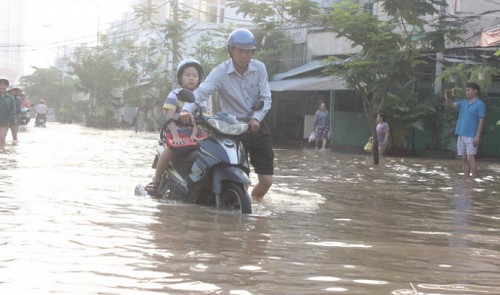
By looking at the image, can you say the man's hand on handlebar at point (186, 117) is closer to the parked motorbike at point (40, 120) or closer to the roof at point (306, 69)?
the roof at point (306, 69)

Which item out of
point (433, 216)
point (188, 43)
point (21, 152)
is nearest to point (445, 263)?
point (433, 216)

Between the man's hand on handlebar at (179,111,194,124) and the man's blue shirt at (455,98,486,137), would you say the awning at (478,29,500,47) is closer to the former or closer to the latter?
the man's blue shirt at (455,98,486,137)

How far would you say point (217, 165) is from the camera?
494 cm

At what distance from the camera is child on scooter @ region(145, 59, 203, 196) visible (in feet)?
17.8

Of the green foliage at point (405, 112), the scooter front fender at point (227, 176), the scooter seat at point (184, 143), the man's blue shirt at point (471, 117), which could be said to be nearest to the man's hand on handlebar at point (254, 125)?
the scooter front fender at point (227, 176)

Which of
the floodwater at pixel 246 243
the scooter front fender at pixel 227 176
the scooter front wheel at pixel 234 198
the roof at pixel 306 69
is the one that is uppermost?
the roof at pixel 306 69

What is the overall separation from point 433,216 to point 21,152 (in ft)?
27.1

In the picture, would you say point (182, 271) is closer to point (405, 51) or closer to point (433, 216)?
point (433, 216)

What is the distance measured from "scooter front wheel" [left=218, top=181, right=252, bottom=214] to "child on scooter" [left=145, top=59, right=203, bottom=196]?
55 centimetres

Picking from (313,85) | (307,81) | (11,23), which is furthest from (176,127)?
(11,23)

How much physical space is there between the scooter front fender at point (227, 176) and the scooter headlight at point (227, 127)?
274mm

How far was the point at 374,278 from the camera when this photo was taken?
3.00 m

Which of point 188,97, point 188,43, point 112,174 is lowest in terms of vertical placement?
point 112,174

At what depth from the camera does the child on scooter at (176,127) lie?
17.8ft
